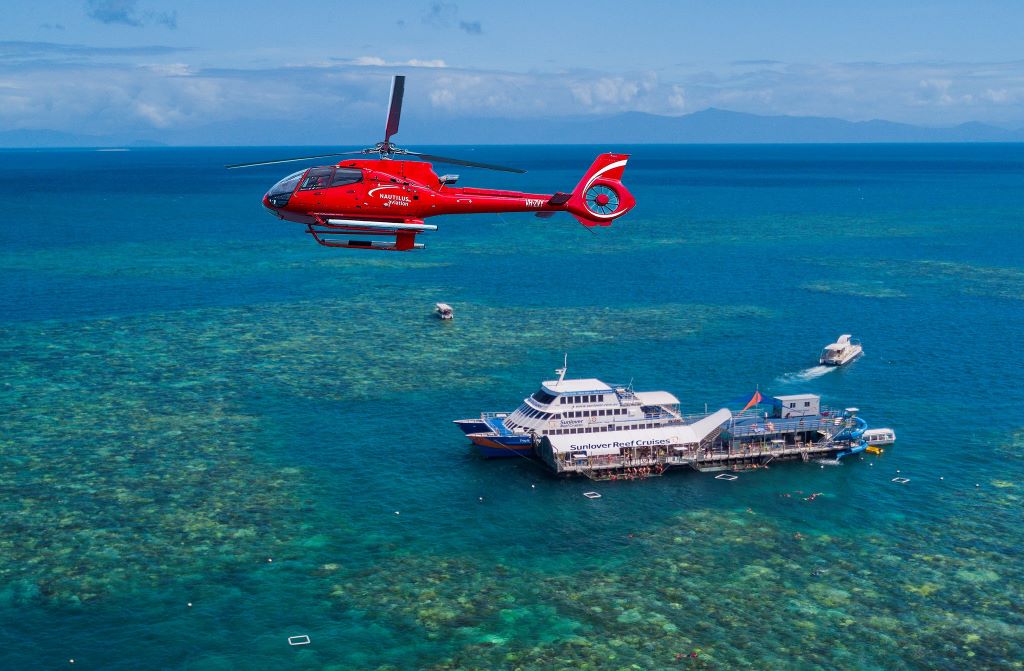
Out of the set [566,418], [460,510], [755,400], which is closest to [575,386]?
[566,418]

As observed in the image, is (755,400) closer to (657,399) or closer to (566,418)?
(657,399)

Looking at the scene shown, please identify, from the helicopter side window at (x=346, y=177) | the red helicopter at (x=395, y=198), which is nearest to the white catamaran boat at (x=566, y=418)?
the red helicopter at (x=395, y=198)

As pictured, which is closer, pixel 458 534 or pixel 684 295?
pixel 458 534

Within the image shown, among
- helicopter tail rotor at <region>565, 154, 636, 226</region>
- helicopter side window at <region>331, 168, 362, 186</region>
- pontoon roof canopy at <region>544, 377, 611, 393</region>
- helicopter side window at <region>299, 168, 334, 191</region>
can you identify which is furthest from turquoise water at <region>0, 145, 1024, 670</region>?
helicopter side window at <region>331, 168, 362, 186</region>

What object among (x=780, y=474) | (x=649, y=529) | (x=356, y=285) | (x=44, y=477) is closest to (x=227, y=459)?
(x=44, y=477)

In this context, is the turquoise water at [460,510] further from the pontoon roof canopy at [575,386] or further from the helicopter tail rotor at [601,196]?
the helicopter tail rotor at [601,196]

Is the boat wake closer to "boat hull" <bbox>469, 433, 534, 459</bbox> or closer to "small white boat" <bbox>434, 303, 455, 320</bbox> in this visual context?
"boat hull" <bbox>469, 433, 534, 459</bbox>

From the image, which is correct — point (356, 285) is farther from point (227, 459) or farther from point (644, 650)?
point (644, 650)
